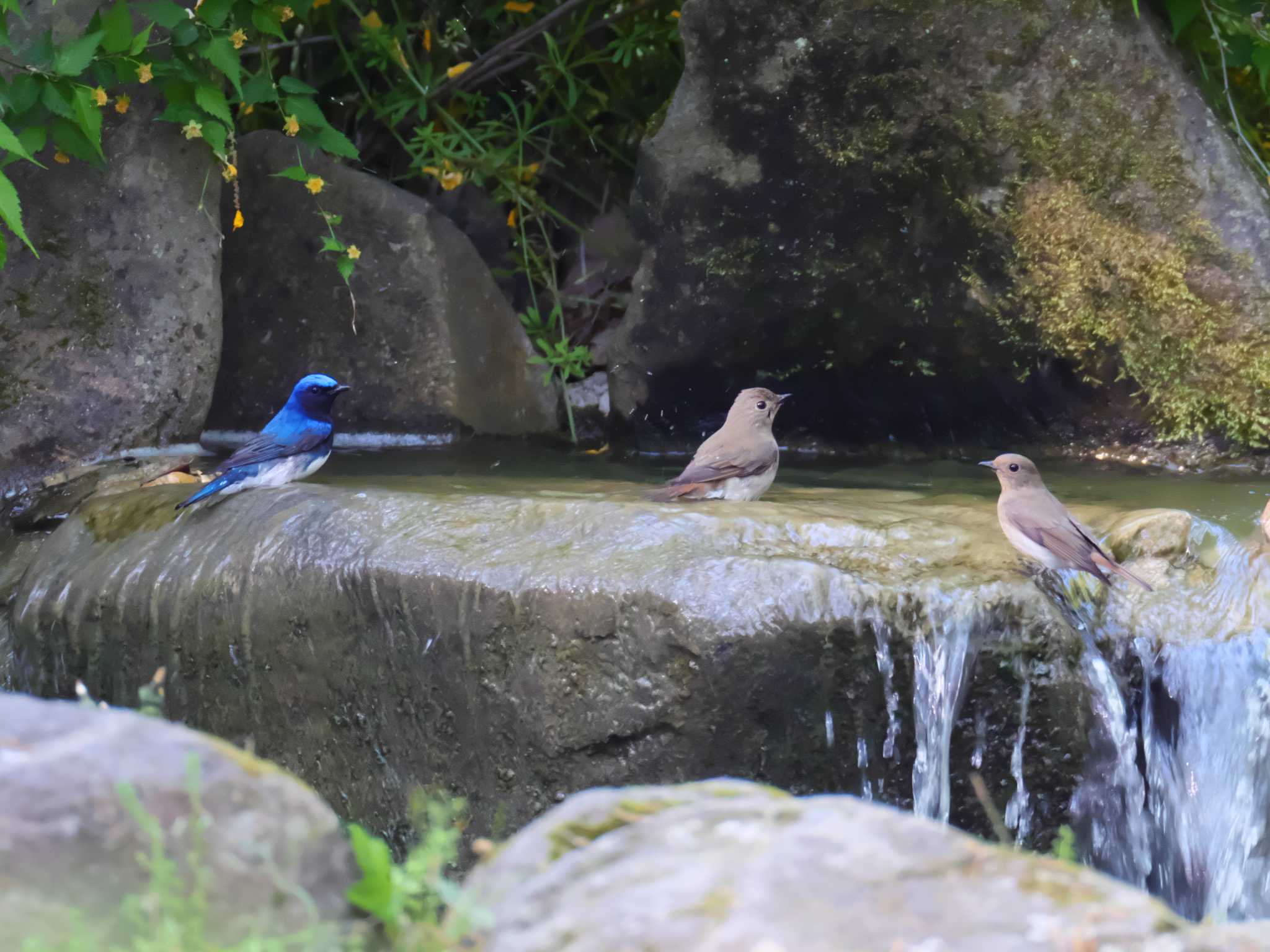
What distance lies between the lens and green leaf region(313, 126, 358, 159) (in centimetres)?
544

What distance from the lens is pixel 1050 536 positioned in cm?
340

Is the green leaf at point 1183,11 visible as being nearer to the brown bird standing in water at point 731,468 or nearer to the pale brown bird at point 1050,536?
the brown bird standing in water at point 731,468

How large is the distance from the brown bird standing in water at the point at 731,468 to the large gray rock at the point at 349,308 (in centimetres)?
226

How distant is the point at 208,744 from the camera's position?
182 cm

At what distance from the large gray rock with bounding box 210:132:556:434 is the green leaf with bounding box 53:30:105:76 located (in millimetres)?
1659

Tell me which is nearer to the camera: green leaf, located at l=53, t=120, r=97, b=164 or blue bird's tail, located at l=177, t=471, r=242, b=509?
blue bird's tail, located at l=177, t=471, r=242, b=509

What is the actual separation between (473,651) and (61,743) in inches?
69.0

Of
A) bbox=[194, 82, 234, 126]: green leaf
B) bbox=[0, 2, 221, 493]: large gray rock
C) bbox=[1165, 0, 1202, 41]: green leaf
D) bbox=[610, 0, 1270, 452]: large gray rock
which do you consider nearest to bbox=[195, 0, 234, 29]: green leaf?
bbox=[194, 82, 234, 126]: green leaf

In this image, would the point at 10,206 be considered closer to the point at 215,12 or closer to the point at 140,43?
the point at 140,43

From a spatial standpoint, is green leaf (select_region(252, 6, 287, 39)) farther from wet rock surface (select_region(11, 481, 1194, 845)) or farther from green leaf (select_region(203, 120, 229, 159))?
wet rock surface (select_region(11, 481, 1194, 845))

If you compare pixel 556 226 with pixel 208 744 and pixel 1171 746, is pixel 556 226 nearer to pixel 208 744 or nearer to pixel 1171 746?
pixel 1171 746

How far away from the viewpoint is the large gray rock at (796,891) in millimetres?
1557

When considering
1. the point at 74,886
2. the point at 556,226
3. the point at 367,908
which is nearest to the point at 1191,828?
the point at 367,908

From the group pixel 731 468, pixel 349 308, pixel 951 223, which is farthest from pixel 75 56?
pixel 951 223
